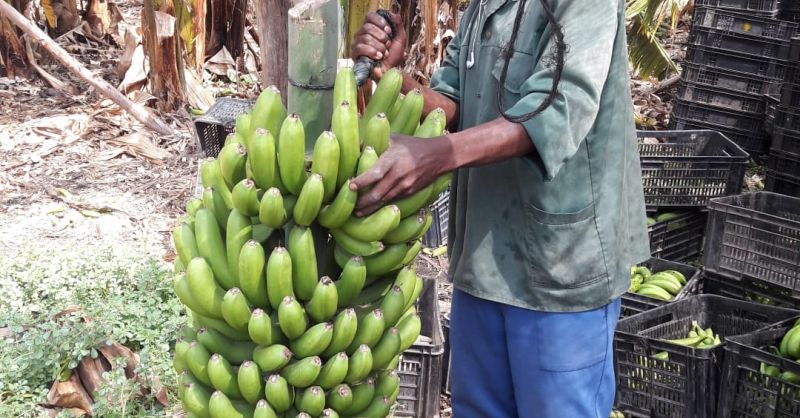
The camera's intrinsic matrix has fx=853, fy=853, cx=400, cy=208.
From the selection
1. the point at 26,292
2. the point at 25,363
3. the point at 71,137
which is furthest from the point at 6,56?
the point at 25,363

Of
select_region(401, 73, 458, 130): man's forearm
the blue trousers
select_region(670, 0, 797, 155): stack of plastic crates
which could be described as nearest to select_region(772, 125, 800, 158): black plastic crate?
select_region(670, 0, 797, 155): stack of plastic crates

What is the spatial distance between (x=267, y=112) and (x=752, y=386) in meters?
2.49

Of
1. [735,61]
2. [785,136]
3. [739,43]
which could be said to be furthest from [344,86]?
[735,61]

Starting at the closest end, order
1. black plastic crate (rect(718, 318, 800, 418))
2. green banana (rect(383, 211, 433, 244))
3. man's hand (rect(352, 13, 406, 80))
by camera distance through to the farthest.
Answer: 1. green banana (rect(383, 211, 433, 244))
2. man's hand (rect(352, 13, 406, 80))
3. black plastic crate (rect(718, 318, 800, 418))

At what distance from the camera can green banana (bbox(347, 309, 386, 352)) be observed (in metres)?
1.89

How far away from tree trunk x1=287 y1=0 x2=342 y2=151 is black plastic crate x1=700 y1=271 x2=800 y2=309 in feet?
10.5

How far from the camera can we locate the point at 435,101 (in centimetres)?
235

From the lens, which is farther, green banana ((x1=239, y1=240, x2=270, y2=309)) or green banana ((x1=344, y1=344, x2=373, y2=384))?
green banana ((x1=344, y1=344, x2=373, y2=384))

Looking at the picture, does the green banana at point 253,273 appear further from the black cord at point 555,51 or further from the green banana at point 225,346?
the black cord at point 555,51

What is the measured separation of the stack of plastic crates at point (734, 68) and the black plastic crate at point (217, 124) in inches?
136

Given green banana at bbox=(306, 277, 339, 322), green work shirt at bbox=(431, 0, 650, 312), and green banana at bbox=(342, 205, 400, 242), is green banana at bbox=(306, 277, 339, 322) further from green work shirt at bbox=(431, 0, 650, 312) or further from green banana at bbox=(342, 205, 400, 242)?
green work shirt at bbox=(431, 0, 650, 312)

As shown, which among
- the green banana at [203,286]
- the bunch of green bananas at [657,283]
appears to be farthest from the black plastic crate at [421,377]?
the green banana at [203,286]

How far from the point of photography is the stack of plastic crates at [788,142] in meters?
5.41

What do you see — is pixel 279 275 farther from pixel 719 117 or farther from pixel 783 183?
pixel 719 117
